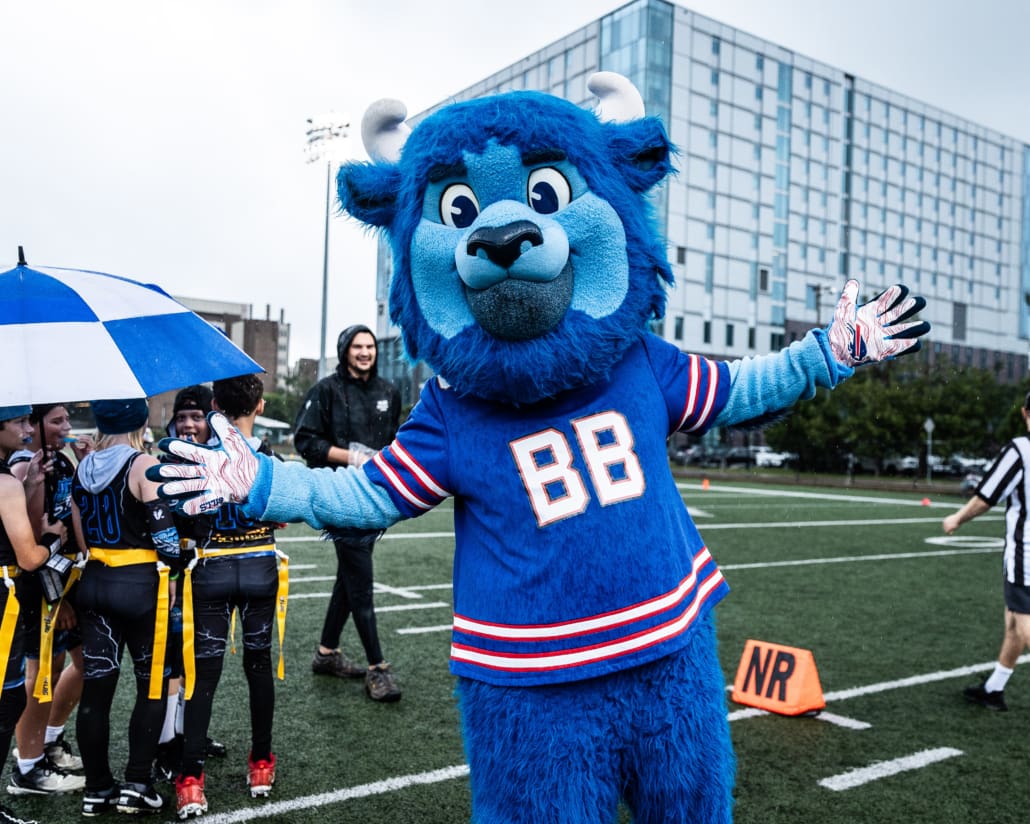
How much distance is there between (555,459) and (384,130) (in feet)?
3.54

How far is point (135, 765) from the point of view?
3.69 m

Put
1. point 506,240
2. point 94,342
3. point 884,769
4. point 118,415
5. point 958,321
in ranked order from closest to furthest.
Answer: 1. point 506,240
2. point 94,342
3. point 118,415
4. point 884,769
5. point 958,321

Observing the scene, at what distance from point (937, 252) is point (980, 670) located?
56876 mm

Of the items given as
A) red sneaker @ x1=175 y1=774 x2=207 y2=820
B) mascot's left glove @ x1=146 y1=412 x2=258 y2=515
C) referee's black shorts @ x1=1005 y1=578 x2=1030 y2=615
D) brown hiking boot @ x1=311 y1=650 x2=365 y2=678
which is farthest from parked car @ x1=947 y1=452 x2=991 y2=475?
mascot's left glove @ x1=146 y1=412 x2=258 y2=515

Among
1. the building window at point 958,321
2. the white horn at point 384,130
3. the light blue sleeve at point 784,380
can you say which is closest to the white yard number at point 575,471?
the light blue sleeve at point 784,380

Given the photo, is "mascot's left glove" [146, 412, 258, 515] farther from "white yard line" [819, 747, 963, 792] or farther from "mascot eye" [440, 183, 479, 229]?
"white yard line" [819, 747, 963, 792]

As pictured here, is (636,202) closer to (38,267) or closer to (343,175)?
(343,175)

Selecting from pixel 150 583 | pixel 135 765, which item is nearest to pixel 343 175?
pixel 150 583

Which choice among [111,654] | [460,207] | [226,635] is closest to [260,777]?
[226,635]

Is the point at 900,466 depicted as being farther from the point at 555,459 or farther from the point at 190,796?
the point at 555,459

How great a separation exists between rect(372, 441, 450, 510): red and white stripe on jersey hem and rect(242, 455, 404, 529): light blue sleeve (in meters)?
0.04

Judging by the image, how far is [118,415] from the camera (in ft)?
11.9

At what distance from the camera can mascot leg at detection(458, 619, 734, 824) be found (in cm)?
209

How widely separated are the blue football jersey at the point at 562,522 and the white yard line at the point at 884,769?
229cm
